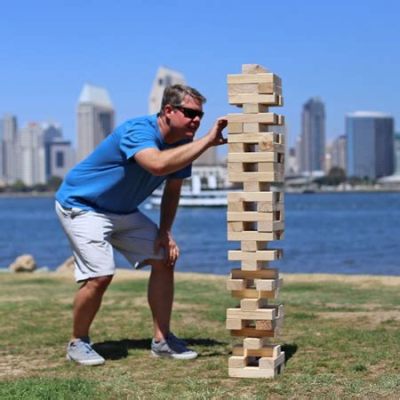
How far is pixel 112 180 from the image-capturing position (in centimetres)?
636

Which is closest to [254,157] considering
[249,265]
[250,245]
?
[250,245]

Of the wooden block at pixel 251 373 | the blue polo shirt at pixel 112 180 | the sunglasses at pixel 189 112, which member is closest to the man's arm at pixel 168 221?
the blue polo shirt at pixel 112 180

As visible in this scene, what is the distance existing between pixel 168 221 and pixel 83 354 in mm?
1110

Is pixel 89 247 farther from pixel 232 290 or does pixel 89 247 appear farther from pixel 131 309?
pixel 131 309

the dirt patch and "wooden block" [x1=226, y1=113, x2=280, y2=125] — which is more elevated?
"wooden block" [x1=226, y1=113, x2=280, y2=125]

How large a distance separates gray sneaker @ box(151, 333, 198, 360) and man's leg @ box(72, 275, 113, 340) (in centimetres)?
50

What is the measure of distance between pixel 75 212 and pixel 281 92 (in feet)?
5.45

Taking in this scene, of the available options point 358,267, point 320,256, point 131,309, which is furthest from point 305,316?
point 320,256

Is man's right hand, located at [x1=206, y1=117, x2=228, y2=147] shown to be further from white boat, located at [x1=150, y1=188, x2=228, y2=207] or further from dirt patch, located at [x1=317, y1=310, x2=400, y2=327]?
white boat, located at [x1=150, y1=188, x2=228, y2=207]

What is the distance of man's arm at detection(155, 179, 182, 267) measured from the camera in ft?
21.5

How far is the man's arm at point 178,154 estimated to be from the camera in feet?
18.5

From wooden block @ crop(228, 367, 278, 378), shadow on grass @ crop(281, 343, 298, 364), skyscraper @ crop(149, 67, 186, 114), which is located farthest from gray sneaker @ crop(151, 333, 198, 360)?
skyscraper @ crop(149, 67, 186, 114)

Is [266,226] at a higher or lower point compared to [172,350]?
higher

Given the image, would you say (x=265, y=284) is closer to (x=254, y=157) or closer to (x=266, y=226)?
(x=266, y=226)
